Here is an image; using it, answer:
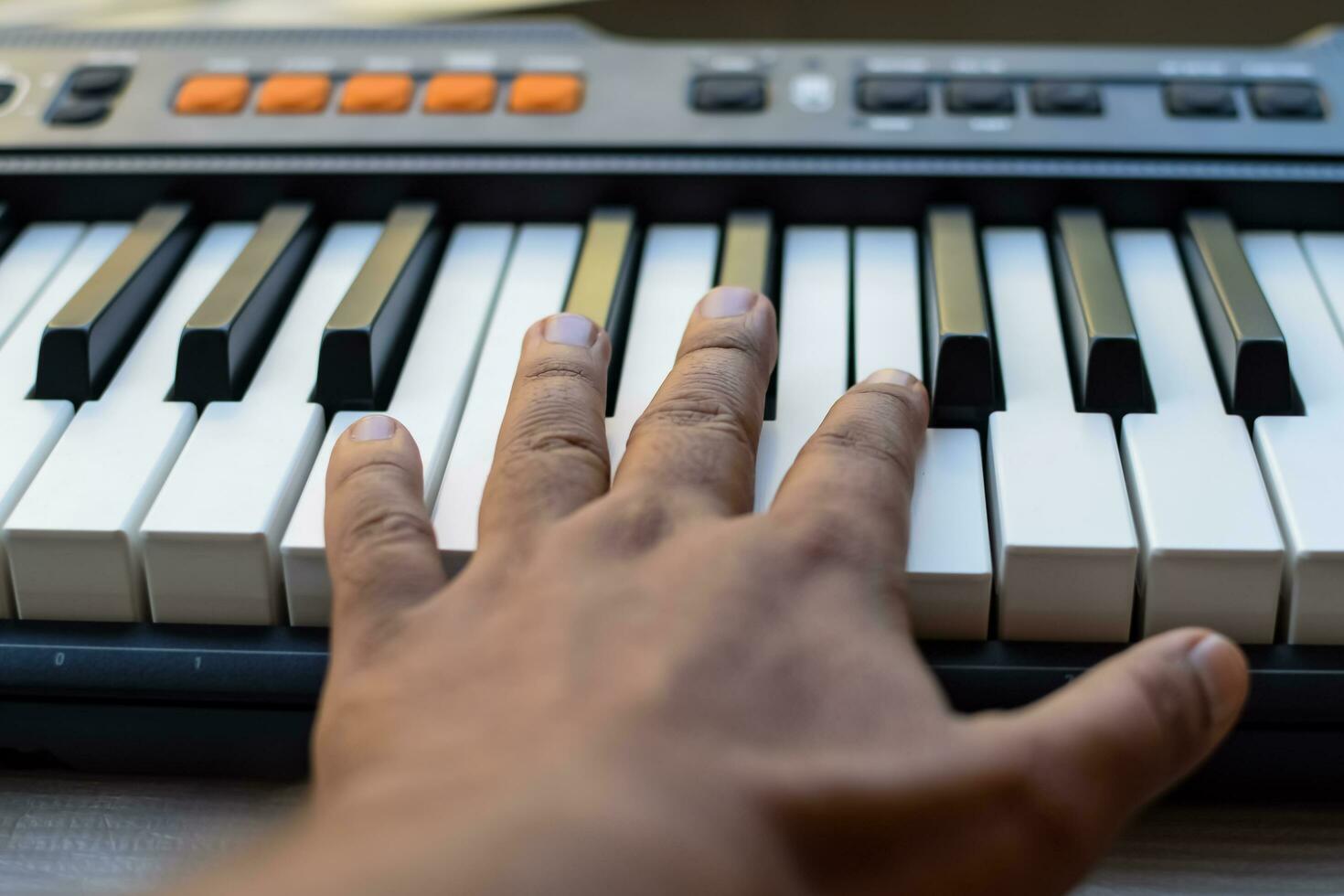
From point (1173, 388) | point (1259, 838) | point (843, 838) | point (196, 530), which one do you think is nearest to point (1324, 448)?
point (1173, 388)

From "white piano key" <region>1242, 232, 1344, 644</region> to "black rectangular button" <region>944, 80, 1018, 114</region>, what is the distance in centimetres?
20

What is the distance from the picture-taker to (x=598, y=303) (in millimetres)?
818

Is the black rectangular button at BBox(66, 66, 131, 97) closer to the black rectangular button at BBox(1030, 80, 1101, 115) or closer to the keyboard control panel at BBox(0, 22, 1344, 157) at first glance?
the keyboard control panel at BBox(0, 22, 1344, 157)

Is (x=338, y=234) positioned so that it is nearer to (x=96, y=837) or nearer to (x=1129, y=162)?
(x=96, y=837)

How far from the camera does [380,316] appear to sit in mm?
792

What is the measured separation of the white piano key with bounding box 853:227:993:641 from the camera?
621mm

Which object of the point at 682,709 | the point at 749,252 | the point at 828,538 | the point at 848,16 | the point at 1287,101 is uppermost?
the point at 848,16

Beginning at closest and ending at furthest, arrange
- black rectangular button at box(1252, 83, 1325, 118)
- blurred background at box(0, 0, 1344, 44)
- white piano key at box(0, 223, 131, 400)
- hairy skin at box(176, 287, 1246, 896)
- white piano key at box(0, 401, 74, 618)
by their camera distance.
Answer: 1. hairy skin at box(176, 287, 1246, 896)
2. white piano key at box(0, 401, 74, 618)
3. white piano key at box(0, 223, 131, 400)
4. black rectangular button at box(1252, 83, 1325, 118)
5. blurred background at box(0, 0, 1344, 44)

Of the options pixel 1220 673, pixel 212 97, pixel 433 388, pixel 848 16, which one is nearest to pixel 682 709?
pixel 1220 673

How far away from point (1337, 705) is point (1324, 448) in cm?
14

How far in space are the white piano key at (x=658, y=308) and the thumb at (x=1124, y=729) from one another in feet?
0.90

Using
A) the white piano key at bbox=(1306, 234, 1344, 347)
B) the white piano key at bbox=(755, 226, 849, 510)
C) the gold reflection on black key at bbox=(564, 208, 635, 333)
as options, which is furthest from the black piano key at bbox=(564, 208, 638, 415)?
the white piano key at bbox=(1306, 234, 1344, 347)

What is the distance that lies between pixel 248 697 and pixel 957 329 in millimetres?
443

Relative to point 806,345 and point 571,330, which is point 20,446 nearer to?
point 571,330
